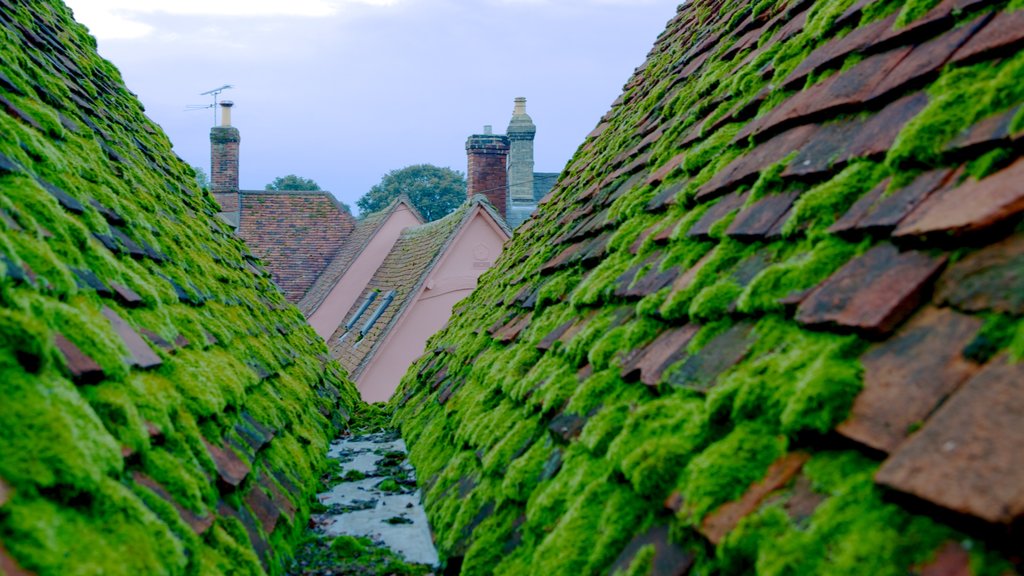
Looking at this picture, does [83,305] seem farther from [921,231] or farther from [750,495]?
[921,231]

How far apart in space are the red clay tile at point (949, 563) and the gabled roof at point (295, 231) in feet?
90.0

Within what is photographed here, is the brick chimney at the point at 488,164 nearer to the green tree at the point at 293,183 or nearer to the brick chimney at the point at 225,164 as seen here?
the brick chimney at the point at 225,164

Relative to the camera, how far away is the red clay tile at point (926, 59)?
1855mm

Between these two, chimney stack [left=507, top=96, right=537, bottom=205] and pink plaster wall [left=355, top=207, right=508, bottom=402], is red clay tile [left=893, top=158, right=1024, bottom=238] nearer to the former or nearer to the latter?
pink plaster wall [left=355, top=207, right=508, bottom=402]

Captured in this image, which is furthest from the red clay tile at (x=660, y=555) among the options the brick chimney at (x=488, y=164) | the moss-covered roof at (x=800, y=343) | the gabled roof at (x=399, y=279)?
the brick chimney at (x=488, y=164)

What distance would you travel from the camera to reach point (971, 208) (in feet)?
4.43

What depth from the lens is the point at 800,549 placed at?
1165 millimetres

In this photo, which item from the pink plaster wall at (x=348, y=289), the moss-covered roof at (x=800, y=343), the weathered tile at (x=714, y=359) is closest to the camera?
the moss-covered roof at (x=800, y=343)

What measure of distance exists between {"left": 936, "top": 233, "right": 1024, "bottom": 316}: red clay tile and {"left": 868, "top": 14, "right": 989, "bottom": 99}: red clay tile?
757mm

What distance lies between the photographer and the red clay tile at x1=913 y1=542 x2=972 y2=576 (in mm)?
938

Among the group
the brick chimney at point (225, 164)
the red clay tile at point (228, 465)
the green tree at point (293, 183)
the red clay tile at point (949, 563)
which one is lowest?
the red clay tile at point (949, 563)

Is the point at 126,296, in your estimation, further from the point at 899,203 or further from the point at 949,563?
the point at 949,563

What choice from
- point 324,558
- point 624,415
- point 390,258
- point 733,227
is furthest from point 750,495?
point 390,258

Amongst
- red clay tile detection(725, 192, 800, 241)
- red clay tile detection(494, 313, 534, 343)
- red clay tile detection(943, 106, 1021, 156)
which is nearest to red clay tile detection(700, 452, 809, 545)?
red clay tile detection(943, 106, 1021, 156)
